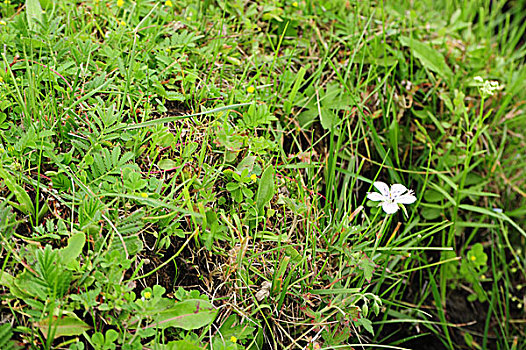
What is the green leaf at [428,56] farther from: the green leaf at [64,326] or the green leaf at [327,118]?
the green leaf at [64,326]

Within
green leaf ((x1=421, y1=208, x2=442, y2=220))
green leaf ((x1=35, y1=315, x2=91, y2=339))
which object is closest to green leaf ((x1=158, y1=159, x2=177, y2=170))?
green leaf ((x1=35, y1=315, x2=91, y2=339))

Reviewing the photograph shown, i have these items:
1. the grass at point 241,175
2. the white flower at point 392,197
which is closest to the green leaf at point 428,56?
the grass at point 241,175

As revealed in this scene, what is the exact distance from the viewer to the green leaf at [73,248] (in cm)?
123

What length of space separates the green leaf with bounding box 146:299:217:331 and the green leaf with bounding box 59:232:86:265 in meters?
0.27

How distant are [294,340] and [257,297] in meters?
0.18

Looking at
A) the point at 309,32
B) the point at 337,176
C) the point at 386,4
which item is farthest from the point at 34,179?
the point at 386,4

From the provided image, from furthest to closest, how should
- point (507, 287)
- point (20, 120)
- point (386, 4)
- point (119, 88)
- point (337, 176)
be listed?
point (386, 4) < point (507, 287) < point (337, 176) < point (119, 88) < point (20, 120)

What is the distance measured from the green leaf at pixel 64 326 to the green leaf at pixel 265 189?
629 millimetres

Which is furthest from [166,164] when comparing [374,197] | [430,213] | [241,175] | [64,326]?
[430,213]

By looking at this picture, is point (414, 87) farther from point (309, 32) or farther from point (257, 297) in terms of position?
point (257, 297)

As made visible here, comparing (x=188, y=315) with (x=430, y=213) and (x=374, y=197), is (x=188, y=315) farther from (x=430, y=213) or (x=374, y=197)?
(x=430, y=213)

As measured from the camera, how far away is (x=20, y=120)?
1.52 meters

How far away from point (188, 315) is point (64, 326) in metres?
0.32

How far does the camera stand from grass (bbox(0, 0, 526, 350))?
130cm
